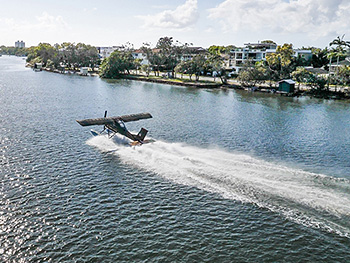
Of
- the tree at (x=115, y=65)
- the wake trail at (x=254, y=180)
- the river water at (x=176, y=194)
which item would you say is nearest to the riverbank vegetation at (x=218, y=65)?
the tree at (x=115, y=65)

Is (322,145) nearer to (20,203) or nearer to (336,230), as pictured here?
(336,230)

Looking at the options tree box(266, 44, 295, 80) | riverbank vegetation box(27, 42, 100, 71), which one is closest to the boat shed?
tree box(266, 44, 295, 80)

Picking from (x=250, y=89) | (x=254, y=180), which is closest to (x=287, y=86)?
(x=250, y=89)

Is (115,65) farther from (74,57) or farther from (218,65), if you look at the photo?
(218,65)

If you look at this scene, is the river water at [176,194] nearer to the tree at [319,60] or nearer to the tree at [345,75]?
the tree at [345,75]

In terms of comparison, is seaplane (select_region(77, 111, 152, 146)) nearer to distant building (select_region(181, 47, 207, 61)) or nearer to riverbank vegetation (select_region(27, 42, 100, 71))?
distant building (select_region(181, 47, 207, 61))

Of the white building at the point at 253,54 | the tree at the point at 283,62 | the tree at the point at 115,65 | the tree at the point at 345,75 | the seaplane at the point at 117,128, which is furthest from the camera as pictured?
the tree at the point at 115,65
